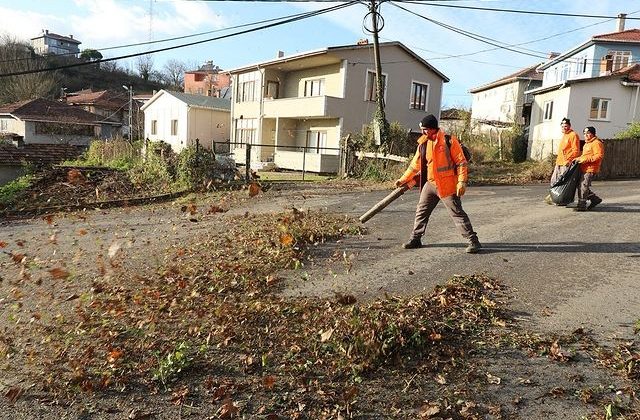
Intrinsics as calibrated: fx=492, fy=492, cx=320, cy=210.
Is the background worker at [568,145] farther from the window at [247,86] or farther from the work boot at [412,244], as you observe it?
the window at [247,86]

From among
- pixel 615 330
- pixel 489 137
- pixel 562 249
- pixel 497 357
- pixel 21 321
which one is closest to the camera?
pixel 497 357

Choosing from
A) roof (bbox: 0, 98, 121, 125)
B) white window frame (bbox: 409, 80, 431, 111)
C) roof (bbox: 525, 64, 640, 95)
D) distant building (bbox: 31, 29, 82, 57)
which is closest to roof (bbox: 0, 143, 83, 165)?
roof (bbox: 0, 98, 121, 125)

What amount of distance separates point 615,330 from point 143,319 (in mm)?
4283

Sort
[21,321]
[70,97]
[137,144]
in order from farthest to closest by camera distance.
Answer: [70,97]
[137,144]
[21,321]

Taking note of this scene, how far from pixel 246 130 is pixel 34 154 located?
1167 centimetres

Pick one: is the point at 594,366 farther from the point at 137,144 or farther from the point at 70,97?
the point at 70,97

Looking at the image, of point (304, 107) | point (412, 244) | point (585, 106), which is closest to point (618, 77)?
point (585, 106)

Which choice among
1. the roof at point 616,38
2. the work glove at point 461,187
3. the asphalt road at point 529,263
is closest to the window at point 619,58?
the roof at point 616,38

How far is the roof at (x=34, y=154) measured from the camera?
21.9 meters

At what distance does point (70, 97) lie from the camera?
5816cm

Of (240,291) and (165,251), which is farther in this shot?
(165,251)

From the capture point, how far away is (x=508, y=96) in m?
41.3

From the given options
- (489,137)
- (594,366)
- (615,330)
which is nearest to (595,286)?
(615,330)

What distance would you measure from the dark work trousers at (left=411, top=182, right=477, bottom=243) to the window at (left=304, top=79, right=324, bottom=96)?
20.7 meters
